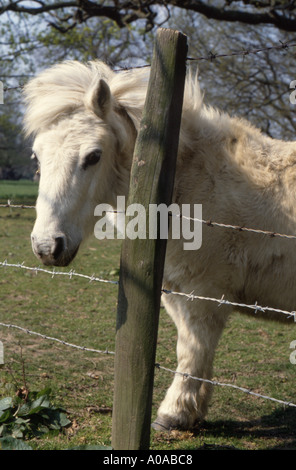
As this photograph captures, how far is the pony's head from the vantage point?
286 centimetres

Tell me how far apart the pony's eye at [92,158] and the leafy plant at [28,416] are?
157 centimetres

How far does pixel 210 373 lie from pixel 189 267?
831 mm

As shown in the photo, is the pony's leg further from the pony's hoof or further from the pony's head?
the pony's head

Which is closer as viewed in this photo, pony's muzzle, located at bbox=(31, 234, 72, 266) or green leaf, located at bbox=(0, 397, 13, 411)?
pony's muzzle, located at bbox=(31, 234, 72, 266)

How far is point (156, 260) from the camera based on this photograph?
231 centimetres

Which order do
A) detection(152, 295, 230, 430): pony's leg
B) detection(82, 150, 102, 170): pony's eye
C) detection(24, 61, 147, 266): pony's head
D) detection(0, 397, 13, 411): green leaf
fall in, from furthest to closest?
detection(152, 295, 230, 430): pony's leg
detection(0, 397, 13, 411): green leaf
detection(82, 150, 102, 170): pony's eye
detection(24, 61, 147, 266): pony's head

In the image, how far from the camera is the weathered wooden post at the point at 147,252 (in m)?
2.29

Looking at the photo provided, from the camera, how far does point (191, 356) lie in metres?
3.38

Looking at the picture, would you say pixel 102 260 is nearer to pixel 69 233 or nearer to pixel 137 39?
pixel 69 233

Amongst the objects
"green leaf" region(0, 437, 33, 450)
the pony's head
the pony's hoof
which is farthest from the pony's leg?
"green leaf" region(0, 437, 33, 450)

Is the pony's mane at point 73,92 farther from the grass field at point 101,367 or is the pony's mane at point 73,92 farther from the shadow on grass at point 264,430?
the shadow on grass at point 264,430

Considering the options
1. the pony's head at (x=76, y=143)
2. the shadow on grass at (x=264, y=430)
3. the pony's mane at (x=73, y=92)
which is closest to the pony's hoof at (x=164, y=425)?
the shadow on grass at (x=264, y=430)
